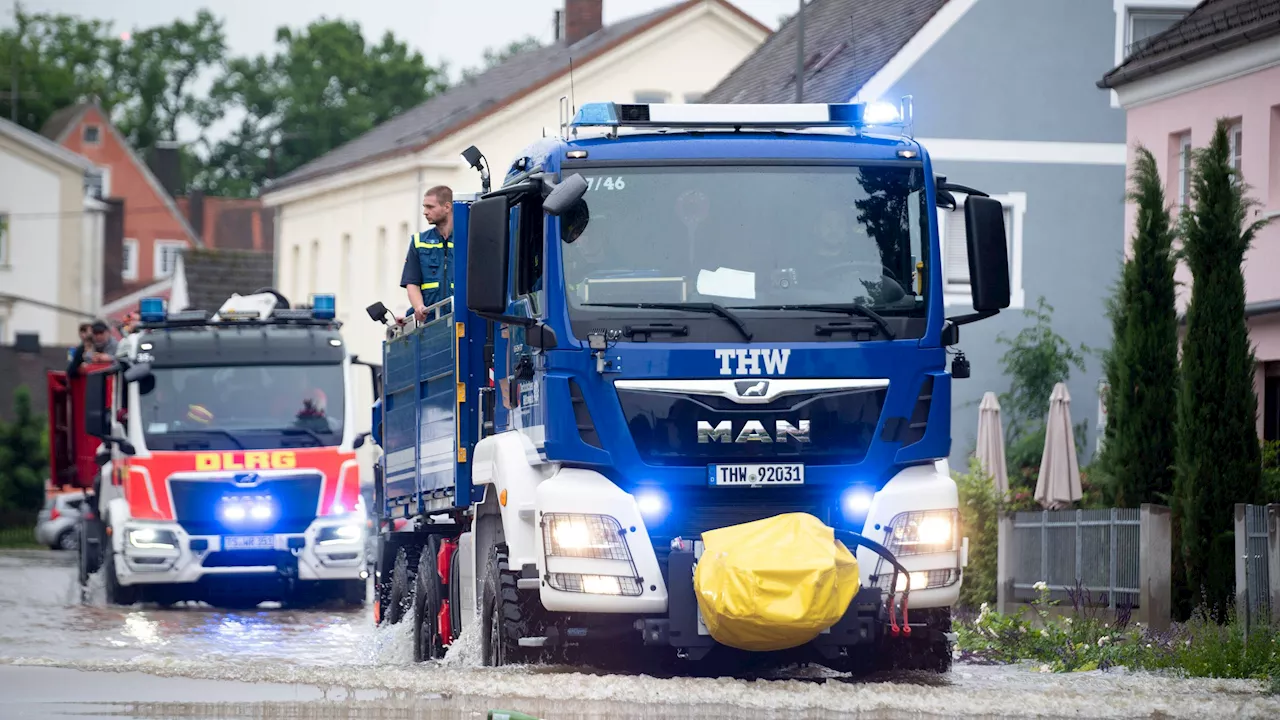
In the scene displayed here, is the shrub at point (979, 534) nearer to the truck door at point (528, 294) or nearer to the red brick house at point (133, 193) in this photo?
the truck door at point (528, 294)

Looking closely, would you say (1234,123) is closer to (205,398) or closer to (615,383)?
(205,398)

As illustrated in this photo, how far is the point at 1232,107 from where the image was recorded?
2358cm

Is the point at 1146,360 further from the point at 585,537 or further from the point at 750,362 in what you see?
the point at 585,537

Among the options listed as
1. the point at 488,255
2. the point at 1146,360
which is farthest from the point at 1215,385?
the point at 488,255

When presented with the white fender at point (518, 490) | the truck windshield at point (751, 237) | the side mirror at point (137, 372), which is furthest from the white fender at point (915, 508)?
the side mirror at point (137, 372)

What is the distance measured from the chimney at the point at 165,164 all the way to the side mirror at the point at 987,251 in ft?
255

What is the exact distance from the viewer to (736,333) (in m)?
11.0

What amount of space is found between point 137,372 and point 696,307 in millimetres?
11797

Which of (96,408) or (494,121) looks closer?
(96,408)

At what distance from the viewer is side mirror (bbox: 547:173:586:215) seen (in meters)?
11.0

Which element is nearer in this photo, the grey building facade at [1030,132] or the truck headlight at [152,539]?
the truck headlight at [152,539]

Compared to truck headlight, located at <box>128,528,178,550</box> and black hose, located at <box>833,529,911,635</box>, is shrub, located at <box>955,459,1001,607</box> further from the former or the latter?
black hose, located at <box>833,529,911,635</box>

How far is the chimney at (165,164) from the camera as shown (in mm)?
86625

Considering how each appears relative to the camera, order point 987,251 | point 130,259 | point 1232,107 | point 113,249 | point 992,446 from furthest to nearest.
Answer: point 130,259
point 113,249
point 1232,107
point 992,446
point 987,251
